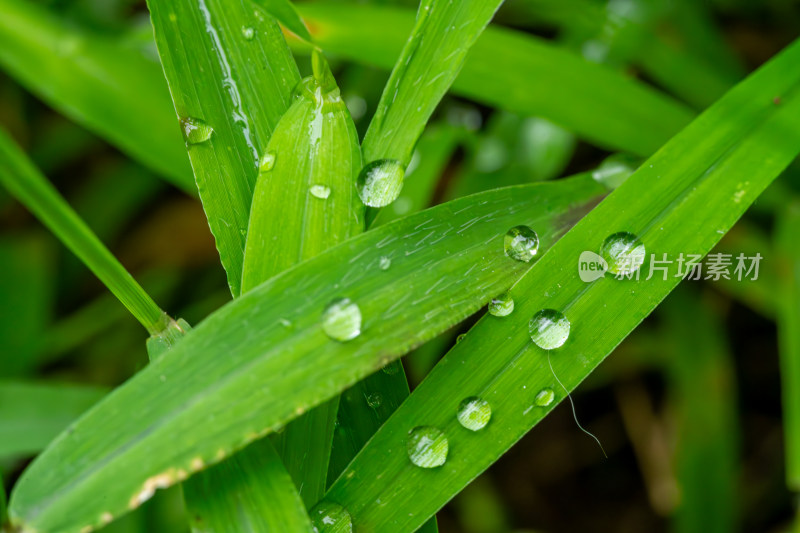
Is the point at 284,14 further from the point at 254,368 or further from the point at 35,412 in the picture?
the point at 35,412

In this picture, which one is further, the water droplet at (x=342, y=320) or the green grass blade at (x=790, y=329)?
the green grass blade at (x=790, y=329)

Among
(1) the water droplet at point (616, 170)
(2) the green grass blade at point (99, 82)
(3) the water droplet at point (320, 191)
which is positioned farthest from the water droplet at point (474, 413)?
(2) the green grass blade at point (99, 82)

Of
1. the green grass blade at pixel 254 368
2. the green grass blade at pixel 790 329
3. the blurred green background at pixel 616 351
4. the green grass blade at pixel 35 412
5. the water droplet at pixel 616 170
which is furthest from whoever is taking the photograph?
the blurred green background at pixel 616 351

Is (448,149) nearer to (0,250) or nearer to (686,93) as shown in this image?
(686,93)

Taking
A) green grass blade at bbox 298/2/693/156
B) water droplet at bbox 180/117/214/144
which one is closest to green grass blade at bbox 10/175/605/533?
water droplet at bbox 180/117/214/144

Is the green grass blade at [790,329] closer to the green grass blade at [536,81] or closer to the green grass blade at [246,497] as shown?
the green grass blade at [536,81]

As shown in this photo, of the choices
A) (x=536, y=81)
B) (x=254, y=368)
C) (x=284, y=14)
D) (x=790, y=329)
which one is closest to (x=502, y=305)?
(x=254, y=368)

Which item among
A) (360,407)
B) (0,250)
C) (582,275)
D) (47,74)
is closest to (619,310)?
(582,275)
